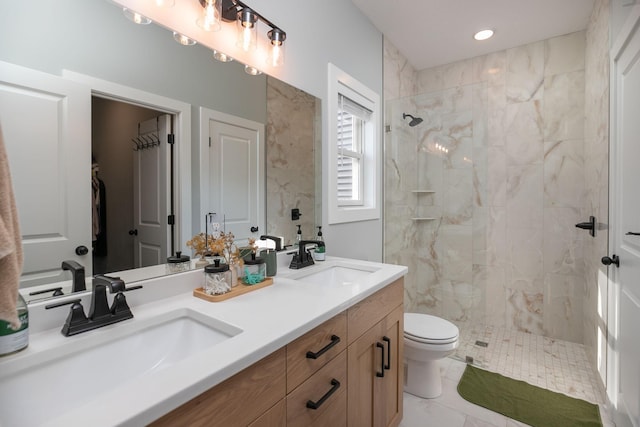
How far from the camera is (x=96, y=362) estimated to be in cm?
78

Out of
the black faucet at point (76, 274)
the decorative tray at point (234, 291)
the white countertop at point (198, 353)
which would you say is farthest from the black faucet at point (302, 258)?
the black faucet at point (76, 274)

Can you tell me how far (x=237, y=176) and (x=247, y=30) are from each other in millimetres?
648

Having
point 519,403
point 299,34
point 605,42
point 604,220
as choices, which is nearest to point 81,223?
point 299,34

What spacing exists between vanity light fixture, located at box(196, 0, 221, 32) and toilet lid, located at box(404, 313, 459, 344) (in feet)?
6.19

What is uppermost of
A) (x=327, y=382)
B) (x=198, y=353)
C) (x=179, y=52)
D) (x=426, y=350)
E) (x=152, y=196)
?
(x=179, y=52)

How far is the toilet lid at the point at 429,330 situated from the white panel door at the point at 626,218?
0.76 metres

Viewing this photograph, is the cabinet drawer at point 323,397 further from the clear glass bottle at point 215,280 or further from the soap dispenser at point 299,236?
the soap dispenser at point 299,236

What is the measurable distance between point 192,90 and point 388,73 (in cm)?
196

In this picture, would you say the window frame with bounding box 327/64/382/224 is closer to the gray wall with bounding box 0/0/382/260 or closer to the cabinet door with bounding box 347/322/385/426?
the gray wall with bounding box 0/0/382/260

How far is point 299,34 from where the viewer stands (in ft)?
5.62

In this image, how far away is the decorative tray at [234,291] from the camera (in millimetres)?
A: 1093

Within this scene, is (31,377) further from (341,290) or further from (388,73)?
(388,73)

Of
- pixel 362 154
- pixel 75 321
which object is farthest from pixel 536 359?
pixel 75 321

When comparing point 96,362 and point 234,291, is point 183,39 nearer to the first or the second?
point 234,291
